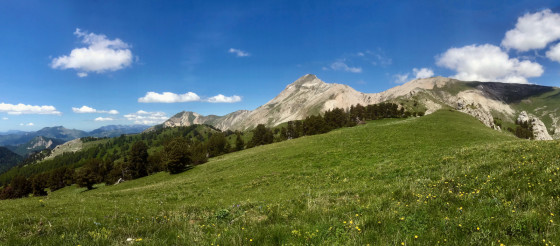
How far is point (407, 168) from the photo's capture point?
18.1 m

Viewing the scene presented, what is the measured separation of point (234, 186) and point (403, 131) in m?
33.5

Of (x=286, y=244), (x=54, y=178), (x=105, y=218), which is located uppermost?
(x=286, y=244)

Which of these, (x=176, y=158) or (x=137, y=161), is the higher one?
(x=176, y=158)

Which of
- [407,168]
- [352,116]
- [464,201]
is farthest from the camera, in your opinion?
[352,116]

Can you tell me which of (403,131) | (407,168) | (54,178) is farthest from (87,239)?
(54,178)

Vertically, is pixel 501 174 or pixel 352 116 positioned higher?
pixel 352 116

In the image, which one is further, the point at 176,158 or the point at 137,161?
the point at 137,161

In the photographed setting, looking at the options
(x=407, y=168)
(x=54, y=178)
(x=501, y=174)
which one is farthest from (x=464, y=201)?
(x=54, y=178)

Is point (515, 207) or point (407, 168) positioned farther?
point (407, 168)

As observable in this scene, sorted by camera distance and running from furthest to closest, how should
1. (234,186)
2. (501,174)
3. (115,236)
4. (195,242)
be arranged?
(234,186), (501,174), (115,236), (195,242)

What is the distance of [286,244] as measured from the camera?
5.91 meters

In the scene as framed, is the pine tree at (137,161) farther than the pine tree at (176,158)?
Yes

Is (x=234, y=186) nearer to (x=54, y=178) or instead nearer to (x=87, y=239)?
(x=87, y=239)

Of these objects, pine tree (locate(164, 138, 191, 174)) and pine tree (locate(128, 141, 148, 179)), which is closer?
pine tree (locate(164, 138, 191, 174))
